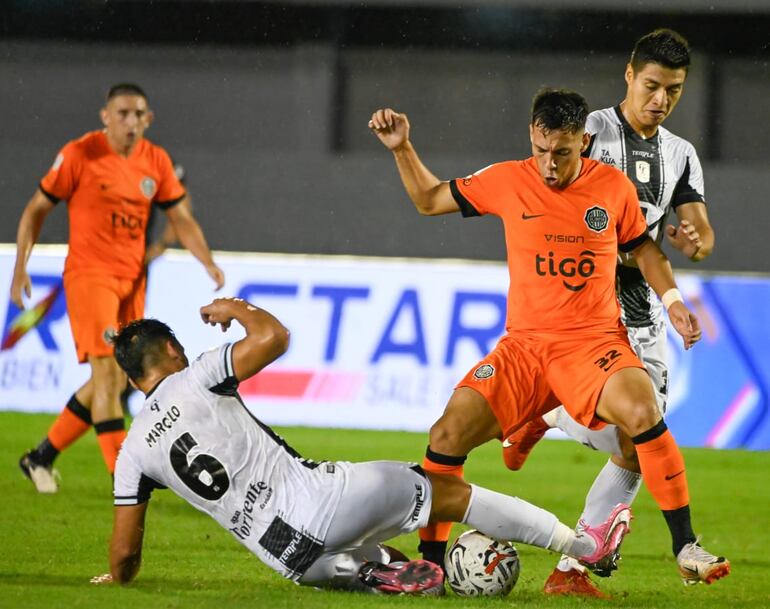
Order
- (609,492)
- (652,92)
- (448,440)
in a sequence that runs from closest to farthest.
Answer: (448,440) < (609,492) < (652,92)

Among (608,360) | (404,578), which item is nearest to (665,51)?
(608,360)

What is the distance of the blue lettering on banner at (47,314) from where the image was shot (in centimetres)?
1186

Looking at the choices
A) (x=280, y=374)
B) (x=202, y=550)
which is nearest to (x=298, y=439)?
(x=280, y=374)

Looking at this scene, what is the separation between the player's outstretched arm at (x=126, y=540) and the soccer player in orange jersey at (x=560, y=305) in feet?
3.74

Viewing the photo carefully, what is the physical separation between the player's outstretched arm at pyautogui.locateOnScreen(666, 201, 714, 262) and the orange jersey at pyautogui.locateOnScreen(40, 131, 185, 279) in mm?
3815

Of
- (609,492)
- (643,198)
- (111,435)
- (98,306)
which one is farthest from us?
(98,306)

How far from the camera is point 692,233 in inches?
233

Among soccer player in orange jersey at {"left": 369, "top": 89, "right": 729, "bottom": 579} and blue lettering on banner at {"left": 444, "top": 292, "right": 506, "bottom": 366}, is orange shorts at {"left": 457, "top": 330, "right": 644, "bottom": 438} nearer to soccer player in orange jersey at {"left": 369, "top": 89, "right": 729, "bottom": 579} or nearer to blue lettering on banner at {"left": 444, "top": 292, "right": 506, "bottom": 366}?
soccer player in orange jersey at {"left": 369, "top": 89, "right": 729, "bottom": 579}

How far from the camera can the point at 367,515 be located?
5.29 m

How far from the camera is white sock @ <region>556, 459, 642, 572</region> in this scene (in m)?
6.11

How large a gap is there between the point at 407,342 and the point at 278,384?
1.13 meters

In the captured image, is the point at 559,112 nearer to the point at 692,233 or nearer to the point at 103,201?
the point at 692,233

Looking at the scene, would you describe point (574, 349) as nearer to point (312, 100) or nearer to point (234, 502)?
point (234, 502)

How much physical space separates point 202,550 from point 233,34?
11255mm
